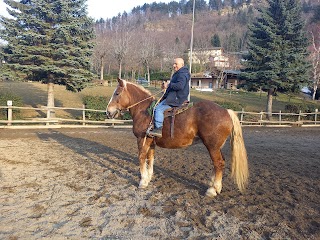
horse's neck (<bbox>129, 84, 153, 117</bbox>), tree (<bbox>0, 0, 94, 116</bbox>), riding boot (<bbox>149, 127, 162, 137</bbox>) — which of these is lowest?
riding boot (<bbox>149, 127, 162, 137</bbox>)

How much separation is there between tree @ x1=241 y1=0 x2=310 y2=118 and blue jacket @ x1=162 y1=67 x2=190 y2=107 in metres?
17.4

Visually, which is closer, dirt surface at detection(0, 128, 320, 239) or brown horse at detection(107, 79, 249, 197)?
dirt surface at detection(0, 128, 320, 239)

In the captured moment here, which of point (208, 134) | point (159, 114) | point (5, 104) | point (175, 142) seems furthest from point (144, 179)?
point (5, 104)

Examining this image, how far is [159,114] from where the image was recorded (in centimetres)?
517

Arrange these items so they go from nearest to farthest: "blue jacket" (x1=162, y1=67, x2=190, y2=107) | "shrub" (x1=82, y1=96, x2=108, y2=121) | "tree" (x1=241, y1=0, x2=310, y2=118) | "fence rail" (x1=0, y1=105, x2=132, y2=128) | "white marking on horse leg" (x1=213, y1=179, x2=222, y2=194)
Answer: "white marking on horse leg" (x1=213, y1=179, x2=222, y2=194) < "blue jacket" (x1=162, y1=67, x2=190, y2=107) < "fence rail" (x1=0, y1=105, x2=132, y2=128) < "shrub" (x1=82, y1=96, x2=108, y2=121) < "tree" (x1=241, y1=0, x2=310, y2=118)

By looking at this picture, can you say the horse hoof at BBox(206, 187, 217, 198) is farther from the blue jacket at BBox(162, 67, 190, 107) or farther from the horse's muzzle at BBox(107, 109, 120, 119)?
the horse's muzzle at BBox(107, 109, 120, 119)

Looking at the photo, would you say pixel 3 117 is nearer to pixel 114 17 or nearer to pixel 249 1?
pixel 114 17

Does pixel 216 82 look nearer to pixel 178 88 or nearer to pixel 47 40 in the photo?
pixel 47 40

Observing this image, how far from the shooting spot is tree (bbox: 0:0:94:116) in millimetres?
15117

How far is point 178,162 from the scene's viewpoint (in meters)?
7.46

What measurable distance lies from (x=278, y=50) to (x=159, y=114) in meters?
19.5

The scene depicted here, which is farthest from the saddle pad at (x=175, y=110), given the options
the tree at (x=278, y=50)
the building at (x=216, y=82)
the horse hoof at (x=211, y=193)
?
the building at (x=216, y=82)

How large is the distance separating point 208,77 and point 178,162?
5064cm

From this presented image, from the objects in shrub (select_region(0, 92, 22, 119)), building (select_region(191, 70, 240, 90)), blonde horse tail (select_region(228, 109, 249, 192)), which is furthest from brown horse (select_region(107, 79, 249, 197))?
building (select_region(191, 70, 240, 90))
